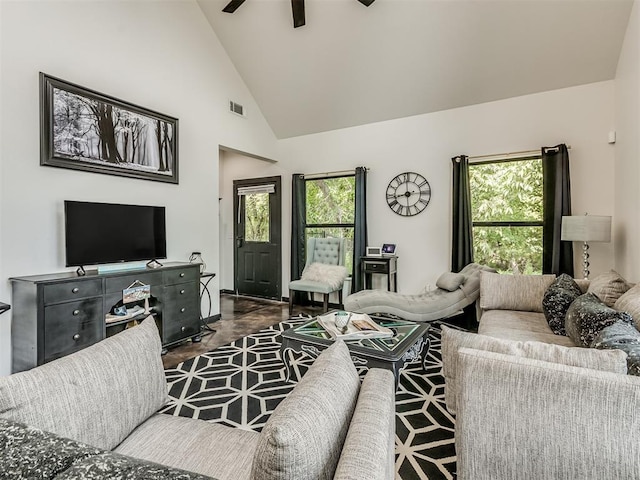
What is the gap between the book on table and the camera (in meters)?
2.43

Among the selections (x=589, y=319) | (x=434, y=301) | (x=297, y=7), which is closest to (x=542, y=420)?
(x=589, y=319)

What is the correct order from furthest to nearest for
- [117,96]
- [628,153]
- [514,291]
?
1. [117,96]
2. [514,291]
3. [628,153]

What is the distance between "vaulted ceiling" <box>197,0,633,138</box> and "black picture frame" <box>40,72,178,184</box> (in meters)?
1.62

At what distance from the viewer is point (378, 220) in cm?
499

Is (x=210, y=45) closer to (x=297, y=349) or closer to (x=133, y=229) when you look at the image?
(x=133, y=229)

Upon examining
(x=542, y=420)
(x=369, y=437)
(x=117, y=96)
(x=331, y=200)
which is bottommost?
(x=542, y=420)

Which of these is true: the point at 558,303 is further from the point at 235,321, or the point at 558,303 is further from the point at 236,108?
the point at 236,108

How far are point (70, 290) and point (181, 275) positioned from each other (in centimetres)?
103

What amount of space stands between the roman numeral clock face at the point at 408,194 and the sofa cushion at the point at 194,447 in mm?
3921

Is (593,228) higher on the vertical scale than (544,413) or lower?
higher

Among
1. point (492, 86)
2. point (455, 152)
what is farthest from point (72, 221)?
point (492, 86)

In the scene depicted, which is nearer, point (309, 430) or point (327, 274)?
point (309, 430)

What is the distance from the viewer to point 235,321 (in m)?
4.49

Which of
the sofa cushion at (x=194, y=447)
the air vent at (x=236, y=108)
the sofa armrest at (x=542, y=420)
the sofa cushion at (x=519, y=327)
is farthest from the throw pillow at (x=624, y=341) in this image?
the air vent at (x=236, y=108)
